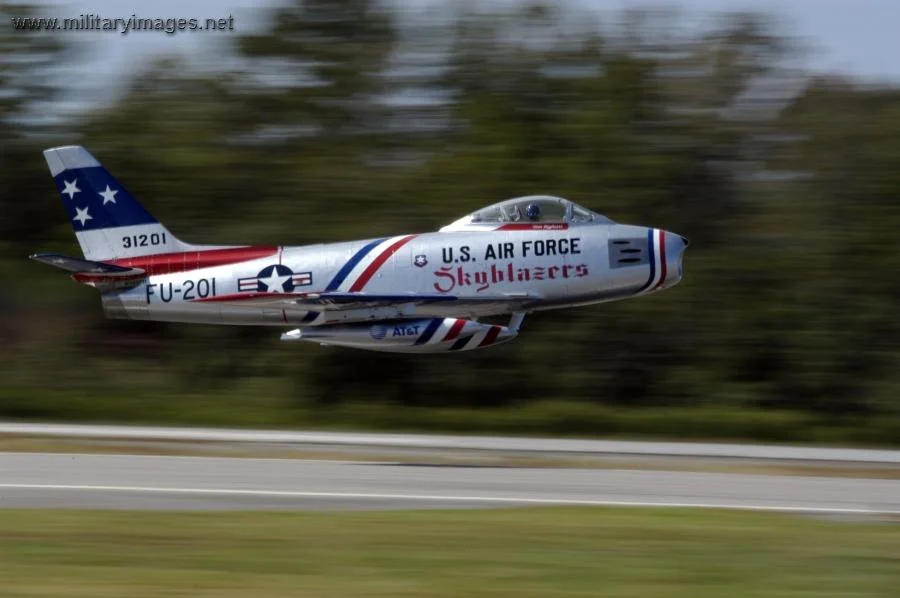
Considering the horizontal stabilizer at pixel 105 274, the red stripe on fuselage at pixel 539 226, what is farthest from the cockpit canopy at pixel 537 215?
the horizontal stabilizer at pixel 105 274

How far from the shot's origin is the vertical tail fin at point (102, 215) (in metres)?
22.3

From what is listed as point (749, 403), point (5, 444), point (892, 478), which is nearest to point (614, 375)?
point (749, 403)

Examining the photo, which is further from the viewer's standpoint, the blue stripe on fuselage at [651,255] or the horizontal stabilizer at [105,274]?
the horizontal stabilizer at [105,274]

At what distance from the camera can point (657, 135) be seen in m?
26.6

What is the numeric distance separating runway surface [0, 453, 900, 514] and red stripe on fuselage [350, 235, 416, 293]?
5.41m

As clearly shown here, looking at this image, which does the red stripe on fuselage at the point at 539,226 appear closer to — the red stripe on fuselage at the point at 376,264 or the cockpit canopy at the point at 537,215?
the cockpit canopy at the point at 537,215

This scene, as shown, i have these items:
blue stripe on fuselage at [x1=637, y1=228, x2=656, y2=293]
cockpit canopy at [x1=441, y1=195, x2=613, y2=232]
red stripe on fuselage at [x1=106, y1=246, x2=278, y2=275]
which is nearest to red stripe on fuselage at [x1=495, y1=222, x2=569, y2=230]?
cockpit canopy at [x1=441, y1=195, x2=613, y2=232]

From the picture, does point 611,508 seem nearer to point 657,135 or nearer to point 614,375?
point 614,375

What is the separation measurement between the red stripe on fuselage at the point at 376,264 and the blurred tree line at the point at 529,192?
13.0 feet

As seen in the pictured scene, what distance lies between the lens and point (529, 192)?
1006 inches

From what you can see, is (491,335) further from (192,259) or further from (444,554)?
(444,554)

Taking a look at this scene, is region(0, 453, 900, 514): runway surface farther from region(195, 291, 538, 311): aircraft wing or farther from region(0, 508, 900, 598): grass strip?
region(195, 291, 538, 311): aircraft wing

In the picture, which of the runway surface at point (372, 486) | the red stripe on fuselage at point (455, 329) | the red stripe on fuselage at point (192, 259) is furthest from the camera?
the red stripe on fuselage at point (192, 259)

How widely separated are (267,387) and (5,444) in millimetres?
8176
